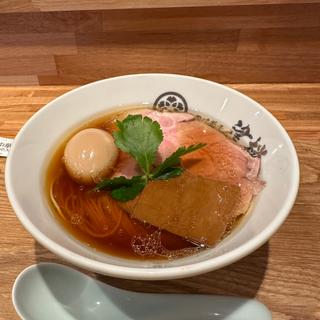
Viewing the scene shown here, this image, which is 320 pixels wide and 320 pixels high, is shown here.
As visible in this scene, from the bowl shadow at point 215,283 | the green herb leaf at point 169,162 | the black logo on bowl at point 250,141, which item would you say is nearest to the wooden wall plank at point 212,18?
the black logo on bowl at point 250,141

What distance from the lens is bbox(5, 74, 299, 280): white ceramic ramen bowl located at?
66cm

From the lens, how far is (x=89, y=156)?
0.90 m

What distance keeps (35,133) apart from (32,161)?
0.22ft

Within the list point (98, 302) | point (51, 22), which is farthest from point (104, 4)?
point (98, 302)

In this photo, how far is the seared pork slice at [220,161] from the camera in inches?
33.0

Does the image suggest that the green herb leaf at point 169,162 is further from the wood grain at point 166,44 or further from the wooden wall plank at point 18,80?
the wooden wall plank at point 18,80

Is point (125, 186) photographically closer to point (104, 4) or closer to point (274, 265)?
point (274, 265)

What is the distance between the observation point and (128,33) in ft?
3.92

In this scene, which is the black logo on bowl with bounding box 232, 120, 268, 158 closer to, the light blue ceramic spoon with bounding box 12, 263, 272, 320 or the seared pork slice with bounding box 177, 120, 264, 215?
the seared pork slice with bounding box 177, 120, 264, 215

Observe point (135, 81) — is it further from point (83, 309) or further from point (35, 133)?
point (83, 309)

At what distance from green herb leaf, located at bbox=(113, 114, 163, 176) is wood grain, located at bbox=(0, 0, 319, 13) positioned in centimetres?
41

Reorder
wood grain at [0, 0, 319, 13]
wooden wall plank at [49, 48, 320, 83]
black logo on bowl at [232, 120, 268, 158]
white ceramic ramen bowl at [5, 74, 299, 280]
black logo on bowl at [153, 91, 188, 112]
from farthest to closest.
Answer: wooden wall plank at [49, 48, 320, 83] → wood grain at [0, 0, 319, 13] → black logo on bowl at [153, 91, 188, 112] → black logo on bowl at [232, 120, 268, 158] → white ceramic ramen bowl at [5, 74, 299, 280]

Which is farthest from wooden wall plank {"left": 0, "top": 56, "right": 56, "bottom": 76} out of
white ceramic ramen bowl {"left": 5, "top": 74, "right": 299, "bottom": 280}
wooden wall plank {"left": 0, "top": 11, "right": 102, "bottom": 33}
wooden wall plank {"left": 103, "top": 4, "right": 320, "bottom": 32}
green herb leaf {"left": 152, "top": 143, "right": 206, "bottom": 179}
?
green herb leaf {"left": 152, "top": 143, "right": 206, "bottom": 179}

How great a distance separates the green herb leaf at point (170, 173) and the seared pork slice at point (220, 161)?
62 mm
